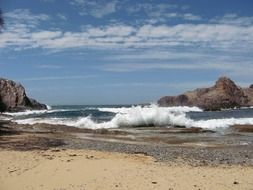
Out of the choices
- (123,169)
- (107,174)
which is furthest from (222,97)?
(107,174)

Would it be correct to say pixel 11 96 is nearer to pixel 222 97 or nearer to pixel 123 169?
pixel 222 97

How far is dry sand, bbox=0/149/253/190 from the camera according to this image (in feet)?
34.6

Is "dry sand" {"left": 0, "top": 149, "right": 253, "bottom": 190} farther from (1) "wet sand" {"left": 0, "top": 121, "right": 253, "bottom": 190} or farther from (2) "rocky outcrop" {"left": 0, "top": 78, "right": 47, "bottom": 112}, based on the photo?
(2) "rocky outcrop" {"left": 0, "top": 78, "right": 47, "bottom": 112}

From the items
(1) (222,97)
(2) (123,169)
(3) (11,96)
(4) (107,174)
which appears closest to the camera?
(4) (107,174)

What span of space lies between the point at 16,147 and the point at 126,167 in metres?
6.21

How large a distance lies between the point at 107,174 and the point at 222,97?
79684 mm

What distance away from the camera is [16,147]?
57.7 feet

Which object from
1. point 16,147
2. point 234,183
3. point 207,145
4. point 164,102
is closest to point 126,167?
point 234,183

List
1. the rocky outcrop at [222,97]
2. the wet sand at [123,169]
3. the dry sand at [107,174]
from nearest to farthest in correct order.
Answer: the dry sand at [107,174], the wet sand at [123,169], the rocky outcrop at [222,97]

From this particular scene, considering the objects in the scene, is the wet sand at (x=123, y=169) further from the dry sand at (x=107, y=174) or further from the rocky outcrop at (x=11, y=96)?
the rocky outcrop at (x=11, y=96)

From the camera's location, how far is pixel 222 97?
8919 centimetres

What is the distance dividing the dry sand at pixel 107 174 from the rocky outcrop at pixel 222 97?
75898 mm

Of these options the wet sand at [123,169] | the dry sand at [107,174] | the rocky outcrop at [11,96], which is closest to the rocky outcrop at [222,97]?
the rocky outcrop at [11,96]

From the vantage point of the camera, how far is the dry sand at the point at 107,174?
10.5 meters
